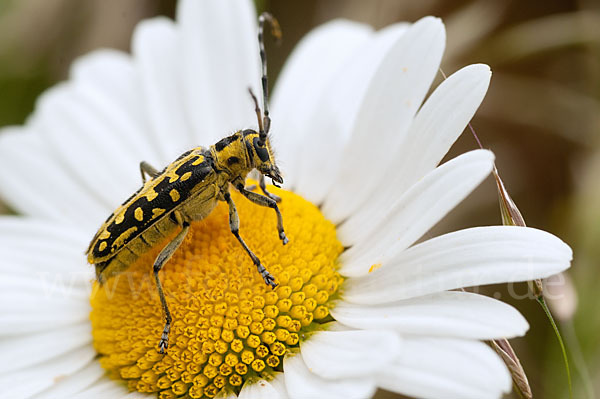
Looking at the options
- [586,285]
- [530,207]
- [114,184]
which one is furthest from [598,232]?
[114,184]

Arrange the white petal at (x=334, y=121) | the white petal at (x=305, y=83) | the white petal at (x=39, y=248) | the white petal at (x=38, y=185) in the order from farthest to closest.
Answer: the white petal at (x=38, y=185), the white petal at (x=305, y=83), the white petal at (x=39, y=248), the white petal at (x=334, y=121)

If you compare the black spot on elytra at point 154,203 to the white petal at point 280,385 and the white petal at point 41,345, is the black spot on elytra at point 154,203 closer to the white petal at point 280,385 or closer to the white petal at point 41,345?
the white petal at point 41,345

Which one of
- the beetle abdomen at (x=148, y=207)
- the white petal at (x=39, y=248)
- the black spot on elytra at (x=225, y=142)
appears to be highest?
the white petal at (x=39, y=248)

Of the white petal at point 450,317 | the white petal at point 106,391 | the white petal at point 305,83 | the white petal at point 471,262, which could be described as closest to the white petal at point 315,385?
the white petal at point 450,317

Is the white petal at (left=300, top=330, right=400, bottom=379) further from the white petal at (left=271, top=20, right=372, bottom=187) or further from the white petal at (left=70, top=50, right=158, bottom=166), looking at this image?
the white petal at (left=70, top=50, right=158, bottom=166)

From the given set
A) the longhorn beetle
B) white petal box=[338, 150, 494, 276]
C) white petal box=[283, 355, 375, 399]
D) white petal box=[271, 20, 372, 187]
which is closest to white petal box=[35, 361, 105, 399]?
the longhorn beetle

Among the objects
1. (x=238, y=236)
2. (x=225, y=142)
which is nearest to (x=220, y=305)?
(x=238, y=236)

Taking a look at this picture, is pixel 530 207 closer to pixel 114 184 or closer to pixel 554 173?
pixel 554 173
